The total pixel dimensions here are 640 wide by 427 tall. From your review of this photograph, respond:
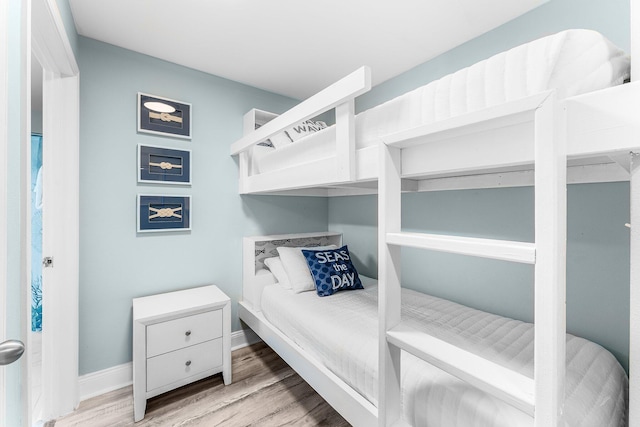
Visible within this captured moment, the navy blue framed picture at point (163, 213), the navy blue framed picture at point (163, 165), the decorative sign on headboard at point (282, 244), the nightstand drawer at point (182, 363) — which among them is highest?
the navy blue framed picture at point (163, 165)

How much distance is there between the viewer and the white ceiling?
1.60 metres

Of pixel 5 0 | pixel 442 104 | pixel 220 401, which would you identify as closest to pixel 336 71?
pixel 442 104

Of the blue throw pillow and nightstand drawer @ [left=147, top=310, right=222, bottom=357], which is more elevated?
the blue throw pillow

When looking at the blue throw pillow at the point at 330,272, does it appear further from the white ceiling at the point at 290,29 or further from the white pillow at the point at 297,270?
the white ceiling at the point at 290,29

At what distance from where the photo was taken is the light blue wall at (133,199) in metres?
1.87

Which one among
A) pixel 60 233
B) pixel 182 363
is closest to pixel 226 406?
pixel 182 363

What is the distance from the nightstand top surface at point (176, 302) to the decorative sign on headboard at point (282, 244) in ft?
1.61

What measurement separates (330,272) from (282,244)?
0.72 m

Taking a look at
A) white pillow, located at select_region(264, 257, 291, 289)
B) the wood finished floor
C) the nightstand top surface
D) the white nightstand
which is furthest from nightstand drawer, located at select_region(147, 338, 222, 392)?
white pillow, located at select_region(264, 257, 291, 289)

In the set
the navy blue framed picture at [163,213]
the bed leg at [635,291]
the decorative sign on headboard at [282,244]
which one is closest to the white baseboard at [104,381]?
the navy blue framed picture at [163,213]

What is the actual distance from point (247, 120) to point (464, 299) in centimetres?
221

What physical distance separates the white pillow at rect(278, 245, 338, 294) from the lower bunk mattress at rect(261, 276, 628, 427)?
0.34ft

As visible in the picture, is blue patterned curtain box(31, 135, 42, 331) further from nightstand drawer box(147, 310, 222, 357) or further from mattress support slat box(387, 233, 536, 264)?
mattress support slat box(387, 233, 536, 264)

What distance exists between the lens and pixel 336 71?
2.32m
